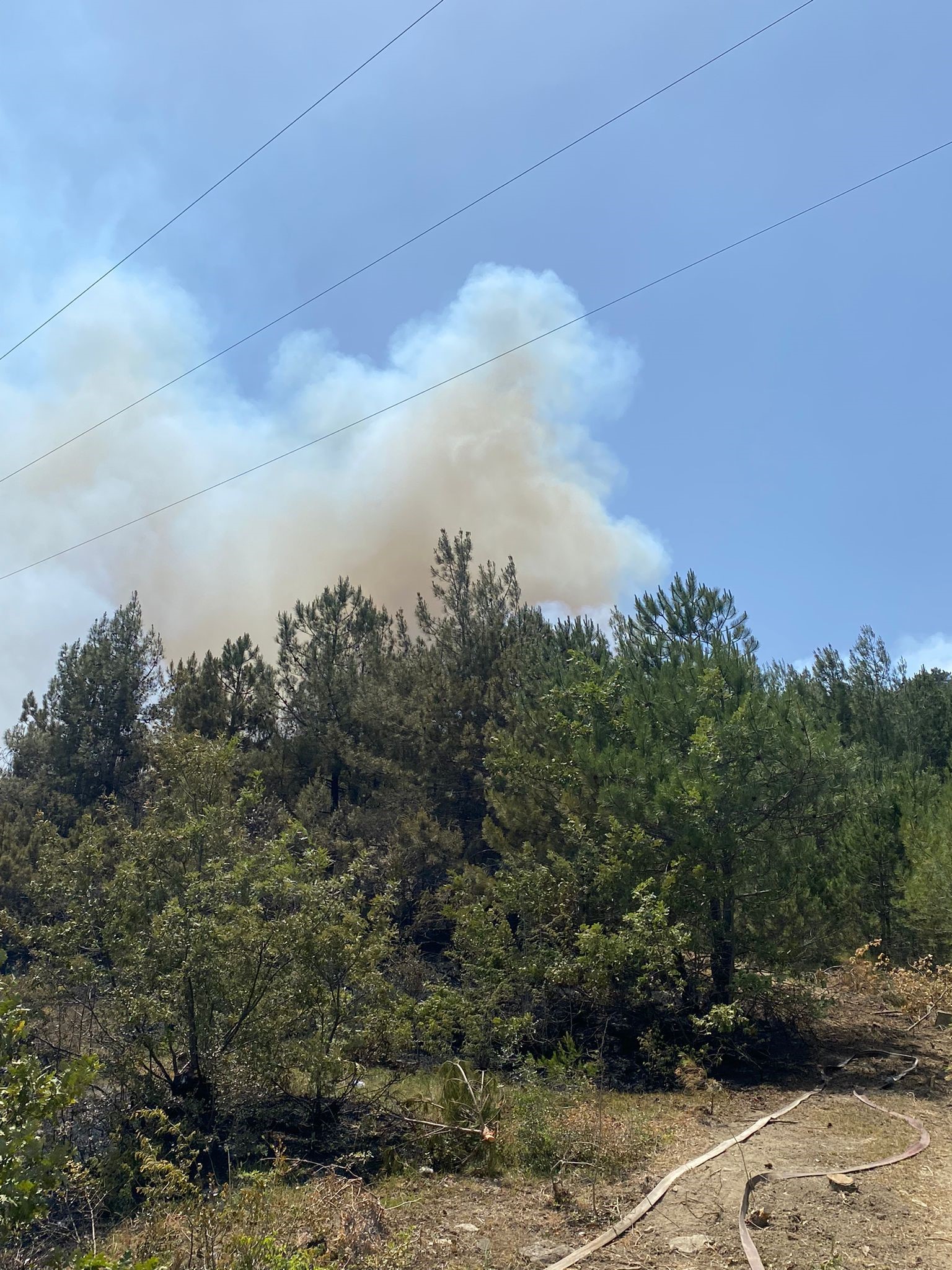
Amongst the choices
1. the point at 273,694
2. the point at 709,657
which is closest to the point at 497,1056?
the point at 709,657

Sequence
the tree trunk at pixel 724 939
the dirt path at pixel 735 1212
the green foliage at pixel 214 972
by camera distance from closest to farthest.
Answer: the dirt path at pixel 735 1212
the green foliage at pixel 214 972
the tree trunk at pixel 724 939

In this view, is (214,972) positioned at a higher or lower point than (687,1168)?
higher

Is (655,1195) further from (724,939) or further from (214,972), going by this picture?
(724,939)

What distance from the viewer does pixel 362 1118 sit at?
10656 millimetres

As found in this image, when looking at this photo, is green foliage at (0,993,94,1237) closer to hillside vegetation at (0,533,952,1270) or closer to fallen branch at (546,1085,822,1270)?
hillside vegetation at (0,533,952,1270)

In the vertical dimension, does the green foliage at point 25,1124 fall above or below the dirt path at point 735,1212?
above

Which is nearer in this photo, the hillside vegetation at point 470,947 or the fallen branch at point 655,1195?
the fallen branch at point 655,1195

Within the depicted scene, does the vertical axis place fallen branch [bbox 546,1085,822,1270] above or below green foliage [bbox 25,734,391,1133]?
below

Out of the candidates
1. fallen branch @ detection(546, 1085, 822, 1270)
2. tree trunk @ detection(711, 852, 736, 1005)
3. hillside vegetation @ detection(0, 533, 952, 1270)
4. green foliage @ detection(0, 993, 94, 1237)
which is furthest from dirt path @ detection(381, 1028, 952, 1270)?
tree trunk @ detection(711, 852, 736, 1005)

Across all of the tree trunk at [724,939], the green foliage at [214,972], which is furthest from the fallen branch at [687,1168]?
the green foliage at [214,972]

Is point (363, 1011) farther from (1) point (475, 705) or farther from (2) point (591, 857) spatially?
(1) point (475, 705)

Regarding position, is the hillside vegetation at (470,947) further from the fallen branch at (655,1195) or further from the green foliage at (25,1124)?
the fallen branch at (655,1195)

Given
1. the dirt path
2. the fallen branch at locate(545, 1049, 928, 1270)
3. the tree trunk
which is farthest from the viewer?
the tree trunk

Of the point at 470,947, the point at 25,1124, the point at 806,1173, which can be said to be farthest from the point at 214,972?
the point at 806,1173
